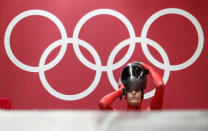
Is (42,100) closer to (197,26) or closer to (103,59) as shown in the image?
(103,59)

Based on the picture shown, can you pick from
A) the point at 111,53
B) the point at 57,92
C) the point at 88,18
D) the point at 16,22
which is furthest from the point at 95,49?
the point at 16,22

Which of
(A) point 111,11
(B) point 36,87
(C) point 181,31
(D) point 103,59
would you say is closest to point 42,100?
(B) point 36,87

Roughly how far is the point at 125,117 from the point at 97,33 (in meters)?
1.91

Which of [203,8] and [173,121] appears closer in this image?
[173,121]

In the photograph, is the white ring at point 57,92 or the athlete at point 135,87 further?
the white ring at point 57,92

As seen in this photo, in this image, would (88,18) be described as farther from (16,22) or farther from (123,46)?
(16,22)

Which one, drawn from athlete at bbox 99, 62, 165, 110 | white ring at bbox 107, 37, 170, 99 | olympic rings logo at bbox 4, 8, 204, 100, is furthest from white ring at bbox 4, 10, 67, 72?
athlete at bbox 99, 62, 165, 110

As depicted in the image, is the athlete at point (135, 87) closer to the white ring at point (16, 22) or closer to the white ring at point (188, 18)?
the white ring at point (188, 18)

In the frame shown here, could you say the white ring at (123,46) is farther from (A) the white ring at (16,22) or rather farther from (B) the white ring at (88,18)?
(A) the white ring at (16,22)

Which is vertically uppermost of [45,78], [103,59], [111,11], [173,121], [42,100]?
[111,11]

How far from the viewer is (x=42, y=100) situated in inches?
83.6

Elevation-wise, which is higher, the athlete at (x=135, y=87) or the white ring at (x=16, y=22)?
the white ring at (x=16, y=22)

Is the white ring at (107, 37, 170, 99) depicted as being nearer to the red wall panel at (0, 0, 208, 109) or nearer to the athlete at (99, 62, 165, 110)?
the red wall panel at (0, 0, 208, 109)

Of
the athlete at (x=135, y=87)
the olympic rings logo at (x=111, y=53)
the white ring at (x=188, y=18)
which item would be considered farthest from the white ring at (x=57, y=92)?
the athlete at (x=135, y=87)
